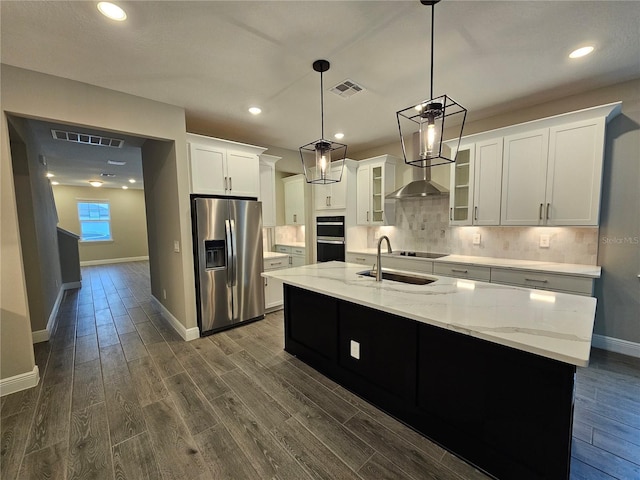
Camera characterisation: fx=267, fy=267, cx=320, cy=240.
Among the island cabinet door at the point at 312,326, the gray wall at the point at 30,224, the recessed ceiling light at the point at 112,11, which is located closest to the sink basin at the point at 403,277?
the island cabinet door at the point at 312,326

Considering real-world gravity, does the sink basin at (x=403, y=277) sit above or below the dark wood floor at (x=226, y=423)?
above

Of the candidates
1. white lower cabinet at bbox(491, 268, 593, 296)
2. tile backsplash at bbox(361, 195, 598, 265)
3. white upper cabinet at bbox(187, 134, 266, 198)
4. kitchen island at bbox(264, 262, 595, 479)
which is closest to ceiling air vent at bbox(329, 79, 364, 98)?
white upper cabinet at bbox(187, 134, 266, 198)

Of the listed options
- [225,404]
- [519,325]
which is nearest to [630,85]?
[519,325]

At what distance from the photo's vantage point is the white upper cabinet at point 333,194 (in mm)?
4742

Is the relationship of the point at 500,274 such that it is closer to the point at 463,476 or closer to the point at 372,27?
the point at 463,476

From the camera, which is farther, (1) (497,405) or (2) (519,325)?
(1) (497,405)

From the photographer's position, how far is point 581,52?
85.5 inches

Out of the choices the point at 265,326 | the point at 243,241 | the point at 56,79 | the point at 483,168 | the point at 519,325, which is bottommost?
the point at 265,326

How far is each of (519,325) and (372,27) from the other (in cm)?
209

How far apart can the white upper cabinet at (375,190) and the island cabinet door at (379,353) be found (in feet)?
8.64

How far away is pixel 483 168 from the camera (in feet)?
11.1

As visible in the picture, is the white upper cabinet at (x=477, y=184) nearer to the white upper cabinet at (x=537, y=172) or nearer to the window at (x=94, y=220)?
the white upper cabinet at (x=537, y=172)

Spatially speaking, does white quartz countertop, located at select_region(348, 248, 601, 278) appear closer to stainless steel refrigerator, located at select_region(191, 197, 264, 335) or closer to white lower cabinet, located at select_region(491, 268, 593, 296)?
white lower cabinet, located at select_region(491, 268, 593, 296)

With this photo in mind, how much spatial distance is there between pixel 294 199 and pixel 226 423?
13.1 feet
